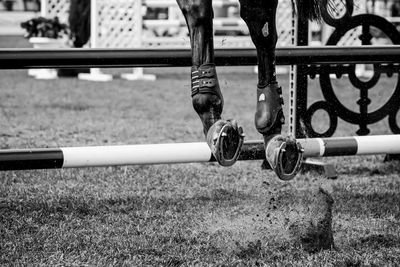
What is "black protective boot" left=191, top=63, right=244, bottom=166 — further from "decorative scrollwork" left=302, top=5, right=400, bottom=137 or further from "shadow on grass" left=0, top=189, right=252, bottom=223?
"decorative scrollwork" left=302, top=5, right=400, bottom=137

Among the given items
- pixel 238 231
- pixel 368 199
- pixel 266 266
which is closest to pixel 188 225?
pixel 238 231

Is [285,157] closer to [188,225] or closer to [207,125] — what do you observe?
[207,125]

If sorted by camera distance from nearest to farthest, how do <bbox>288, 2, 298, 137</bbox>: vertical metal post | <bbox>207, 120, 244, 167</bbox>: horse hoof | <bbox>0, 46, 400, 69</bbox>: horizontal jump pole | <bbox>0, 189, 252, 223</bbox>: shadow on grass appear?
<bbox>207, 120, 244, 167</bbox>: horse hoof, <bbox>0, 46, 400, 69</bbox>: horizontal jump pole, <bbox>0, 189, 252, 223</bbox>: shadow on grass, <bbox>288, 2, 298, 137</bbox>: vertical metal post

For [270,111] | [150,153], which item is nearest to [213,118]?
[270,111]

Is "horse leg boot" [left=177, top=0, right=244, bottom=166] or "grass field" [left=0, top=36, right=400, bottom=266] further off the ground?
"horse leg boot" [left=177, top=0, right=244, bottom=166]

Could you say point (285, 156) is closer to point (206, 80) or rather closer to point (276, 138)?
point (276, 138)

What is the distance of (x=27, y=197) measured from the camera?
3215mm

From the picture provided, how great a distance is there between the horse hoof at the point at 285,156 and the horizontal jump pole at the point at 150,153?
498mm

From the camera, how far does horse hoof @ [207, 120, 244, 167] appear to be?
2.11m

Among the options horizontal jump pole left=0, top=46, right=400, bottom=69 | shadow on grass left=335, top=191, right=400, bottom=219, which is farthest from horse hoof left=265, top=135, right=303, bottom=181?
shadow on grass left=335, top=191, right=400, bottom=219

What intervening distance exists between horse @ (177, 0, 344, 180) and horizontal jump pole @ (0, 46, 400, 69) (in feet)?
1.67

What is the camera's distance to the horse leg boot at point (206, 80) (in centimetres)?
214

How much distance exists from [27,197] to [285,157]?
1.43 m

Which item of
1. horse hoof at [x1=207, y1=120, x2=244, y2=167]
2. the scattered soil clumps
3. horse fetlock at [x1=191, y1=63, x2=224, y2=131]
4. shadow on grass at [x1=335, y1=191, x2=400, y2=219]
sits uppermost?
horse fetlock at [x1=191, y1=63, x2=224, y2=131]
